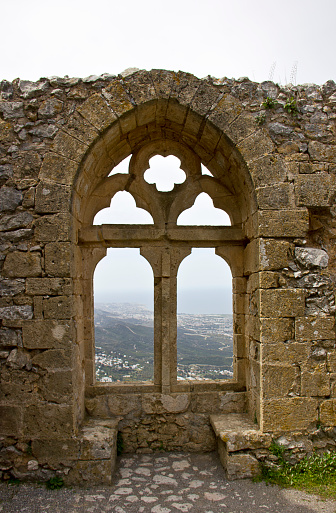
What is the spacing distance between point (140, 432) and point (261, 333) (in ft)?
6.59

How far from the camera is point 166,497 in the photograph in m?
3.67

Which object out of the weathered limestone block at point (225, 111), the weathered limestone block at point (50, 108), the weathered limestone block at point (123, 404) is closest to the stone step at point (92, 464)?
the weathered limestone block at point (123, 404)

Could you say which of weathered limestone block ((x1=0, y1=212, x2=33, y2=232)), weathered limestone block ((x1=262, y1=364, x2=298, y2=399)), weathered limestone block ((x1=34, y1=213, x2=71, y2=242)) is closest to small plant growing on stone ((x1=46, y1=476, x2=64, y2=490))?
weathered limestone block ((x1=262, y1=364, x2=298, y2=399))

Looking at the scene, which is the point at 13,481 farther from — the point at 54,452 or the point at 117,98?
the point at 117,98

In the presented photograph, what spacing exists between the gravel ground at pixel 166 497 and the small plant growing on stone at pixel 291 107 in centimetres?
403

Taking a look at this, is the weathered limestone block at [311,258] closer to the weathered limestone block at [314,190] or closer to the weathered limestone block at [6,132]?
the weathered limestone block at [314,190]

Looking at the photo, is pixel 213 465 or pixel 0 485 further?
pixel 213 465

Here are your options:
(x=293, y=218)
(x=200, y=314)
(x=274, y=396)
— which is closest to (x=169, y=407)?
(x=274, y=396)

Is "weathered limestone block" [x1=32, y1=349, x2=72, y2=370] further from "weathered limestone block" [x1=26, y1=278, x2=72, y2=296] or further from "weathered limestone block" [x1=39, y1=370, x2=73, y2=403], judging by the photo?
"weathered limestone block" [x1=26, y1=278, x2=72, y2=296]

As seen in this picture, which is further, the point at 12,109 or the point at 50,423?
the point at 12,109

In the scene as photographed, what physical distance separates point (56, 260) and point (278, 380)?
2.71 meters

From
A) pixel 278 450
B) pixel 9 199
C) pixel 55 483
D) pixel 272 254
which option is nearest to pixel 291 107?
pixel 272 254

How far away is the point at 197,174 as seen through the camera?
4.89 metres

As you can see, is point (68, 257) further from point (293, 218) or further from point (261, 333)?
point (293, 218)
